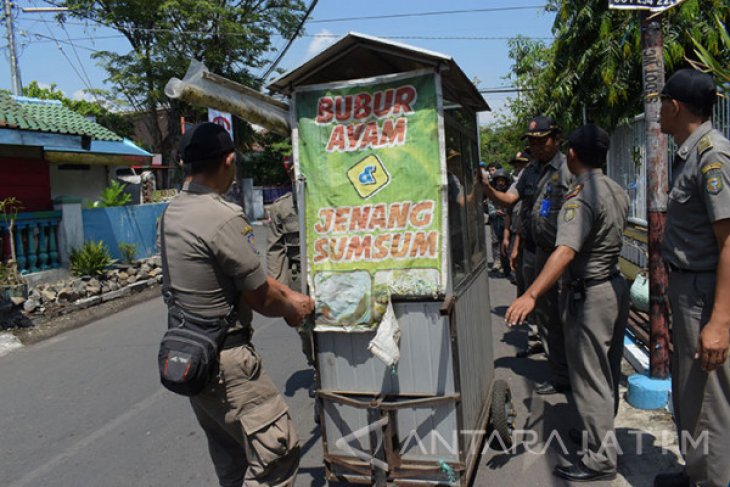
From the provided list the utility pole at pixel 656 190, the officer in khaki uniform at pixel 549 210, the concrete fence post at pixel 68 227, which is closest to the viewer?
the utility pole at pixel 656 190

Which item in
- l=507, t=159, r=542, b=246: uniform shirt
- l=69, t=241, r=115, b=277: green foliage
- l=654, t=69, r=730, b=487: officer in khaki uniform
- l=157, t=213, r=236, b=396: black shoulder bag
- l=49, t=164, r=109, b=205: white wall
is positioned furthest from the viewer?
l=49, t=164, r=109, b=205: white wall

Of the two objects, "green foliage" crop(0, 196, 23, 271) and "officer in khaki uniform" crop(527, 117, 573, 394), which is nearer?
"officer in khaki uniform" crop(527, 117, 573, 394)

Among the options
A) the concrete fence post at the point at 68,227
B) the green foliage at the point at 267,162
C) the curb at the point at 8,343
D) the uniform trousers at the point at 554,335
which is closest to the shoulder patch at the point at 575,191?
the uniform trousers at the point at 554,335

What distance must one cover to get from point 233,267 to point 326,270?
77cm

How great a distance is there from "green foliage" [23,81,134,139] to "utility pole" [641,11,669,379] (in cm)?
2407

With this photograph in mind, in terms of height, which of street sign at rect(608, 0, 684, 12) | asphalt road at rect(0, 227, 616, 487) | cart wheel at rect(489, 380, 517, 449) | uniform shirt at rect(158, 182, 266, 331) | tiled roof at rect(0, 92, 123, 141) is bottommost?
asphalt road at rect(0, 227, 616, 487)

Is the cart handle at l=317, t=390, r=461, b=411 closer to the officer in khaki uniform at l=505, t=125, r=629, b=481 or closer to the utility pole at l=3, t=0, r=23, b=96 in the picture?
the officer in khaki uniform at l=505, t=125, r=629, b=481

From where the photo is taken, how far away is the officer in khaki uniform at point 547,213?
4.28 metres

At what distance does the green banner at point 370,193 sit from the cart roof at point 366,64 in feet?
0.30

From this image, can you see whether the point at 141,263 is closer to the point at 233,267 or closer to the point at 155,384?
the point at 155,384

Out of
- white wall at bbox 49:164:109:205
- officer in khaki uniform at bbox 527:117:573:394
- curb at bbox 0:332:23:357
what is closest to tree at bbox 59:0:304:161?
white wall at bbox 49:164:109:205

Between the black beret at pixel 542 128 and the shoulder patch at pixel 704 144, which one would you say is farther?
the black beret at pixel 542 128

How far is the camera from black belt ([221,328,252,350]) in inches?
99.8

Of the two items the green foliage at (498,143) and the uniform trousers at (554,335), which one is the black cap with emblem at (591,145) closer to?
the uniform trousers at (554,335)
